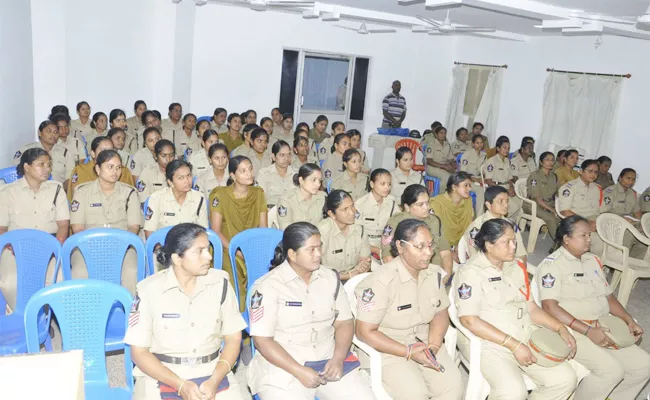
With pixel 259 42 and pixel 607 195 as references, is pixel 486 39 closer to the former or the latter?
pixel 259 42

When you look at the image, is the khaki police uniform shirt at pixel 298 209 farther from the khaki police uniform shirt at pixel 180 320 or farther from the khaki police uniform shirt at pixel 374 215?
the khaki police uniform shirt at pixel 180 320

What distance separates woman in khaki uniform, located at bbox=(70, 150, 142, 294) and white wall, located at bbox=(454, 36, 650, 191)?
253 inches

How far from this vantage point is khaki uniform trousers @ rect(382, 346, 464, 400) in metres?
2.66

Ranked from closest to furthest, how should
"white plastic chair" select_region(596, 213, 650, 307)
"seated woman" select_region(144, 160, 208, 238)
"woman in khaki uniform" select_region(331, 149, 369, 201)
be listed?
"seated woman" select_region(144, 160, 208, 238) < "white plastic chair" select_region(596, 213, 650, 307) < "woman in khaki uniform" select_region(331, 149, 369, 201)

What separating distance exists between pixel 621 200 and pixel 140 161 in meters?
5.14

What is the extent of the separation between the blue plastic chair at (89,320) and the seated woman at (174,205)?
1.36 m

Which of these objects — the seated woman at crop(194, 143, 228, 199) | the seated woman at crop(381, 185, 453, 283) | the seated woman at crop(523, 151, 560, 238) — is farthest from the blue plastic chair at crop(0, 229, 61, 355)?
the seated woman at crop(523, 151, 560, 238)

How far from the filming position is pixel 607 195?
6.37 meters

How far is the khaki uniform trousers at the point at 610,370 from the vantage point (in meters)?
3.04

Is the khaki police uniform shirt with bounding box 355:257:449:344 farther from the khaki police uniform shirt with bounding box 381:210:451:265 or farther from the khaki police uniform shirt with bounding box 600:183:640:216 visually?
the khaki police uniform shirt with bounding box 600:183:640:216

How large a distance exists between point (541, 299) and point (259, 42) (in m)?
7.37

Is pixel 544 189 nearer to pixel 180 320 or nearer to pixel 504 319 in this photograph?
pixel 504 319

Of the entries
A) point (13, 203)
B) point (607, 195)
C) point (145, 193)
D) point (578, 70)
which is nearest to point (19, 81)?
point (145, 193)

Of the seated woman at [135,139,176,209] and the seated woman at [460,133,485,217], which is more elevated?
the seated woman at [460,133,485,217]
